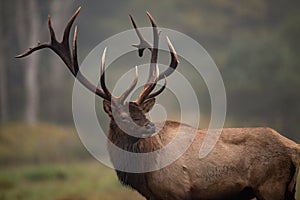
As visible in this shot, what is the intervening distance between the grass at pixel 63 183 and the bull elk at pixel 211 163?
198 inches

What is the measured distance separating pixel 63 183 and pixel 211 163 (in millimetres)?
8389

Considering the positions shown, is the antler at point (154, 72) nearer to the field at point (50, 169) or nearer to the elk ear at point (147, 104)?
the elk ear at point (147, 104)

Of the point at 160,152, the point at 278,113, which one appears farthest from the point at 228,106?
the point at 160,152

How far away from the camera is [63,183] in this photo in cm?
1450

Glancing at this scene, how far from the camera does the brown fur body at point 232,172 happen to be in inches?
258

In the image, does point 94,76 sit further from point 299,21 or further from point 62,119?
point 299,21

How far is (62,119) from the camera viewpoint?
2312 centimetres

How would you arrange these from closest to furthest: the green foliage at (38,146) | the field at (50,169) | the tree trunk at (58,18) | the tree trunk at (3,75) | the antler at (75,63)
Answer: the antler at (75,63)
the field at (50,169)
the green foliage at (38,146)
the tree trunk at (3,75)
the tree trunk at (58,18)

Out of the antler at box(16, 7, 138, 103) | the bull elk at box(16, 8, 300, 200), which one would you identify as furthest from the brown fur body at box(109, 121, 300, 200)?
the antler at box(16, 7, 138, 103)

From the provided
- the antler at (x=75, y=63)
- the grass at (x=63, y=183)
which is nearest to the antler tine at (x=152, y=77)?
the antler at (x=75, y=63)

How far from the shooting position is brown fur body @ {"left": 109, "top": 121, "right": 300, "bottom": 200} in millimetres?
6559

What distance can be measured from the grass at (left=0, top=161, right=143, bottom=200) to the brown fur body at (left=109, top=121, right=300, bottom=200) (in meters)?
5.16

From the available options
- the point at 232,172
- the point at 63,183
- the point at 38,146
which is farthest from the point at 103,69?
the point at 38,146

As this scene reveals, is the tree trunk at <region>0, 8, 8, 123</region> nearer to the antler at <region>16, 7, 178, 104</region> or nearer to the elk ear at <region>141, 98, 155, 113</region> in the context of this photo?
the antler at <region>16, 7, 178, 104</region>
